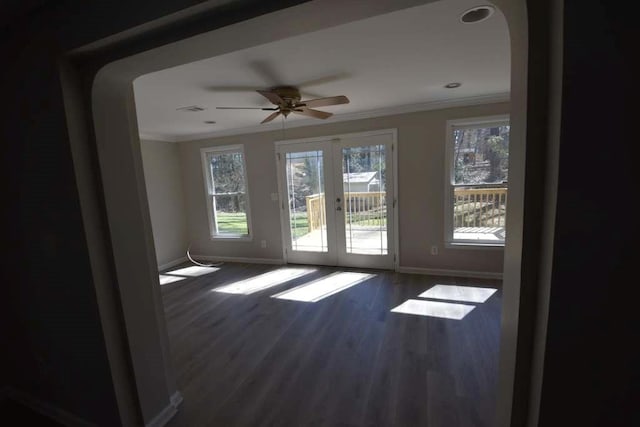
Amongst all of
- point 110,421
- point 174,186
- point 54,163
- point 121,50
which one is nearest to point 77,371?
point 110,421

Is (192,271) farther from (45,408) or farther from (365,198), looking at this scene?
(365,198)

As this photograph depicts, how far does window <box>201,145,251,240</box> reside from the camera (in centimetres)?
476

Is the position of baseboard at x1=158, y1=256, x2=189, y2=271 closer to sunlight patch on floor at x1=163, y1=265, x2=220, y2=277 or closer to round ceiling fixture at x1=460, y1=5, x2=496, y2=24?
sunlight patch on floor at x1=163, y1=265, x2=220, y2=277

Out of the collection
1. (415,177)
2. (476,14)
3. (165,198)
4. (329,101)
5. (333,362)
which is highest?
(476,14)

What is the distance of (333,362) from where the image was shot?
6.97 ft

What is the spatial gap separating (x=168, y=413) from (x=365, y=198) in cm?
324

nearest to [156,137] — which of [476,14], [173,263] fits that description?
[173,263]

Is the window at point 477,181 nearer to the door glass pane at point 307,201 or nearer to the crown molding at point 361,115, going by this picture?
the crown molding at point 361,115

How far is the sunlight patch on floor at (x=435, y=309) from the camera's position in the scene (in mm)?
2739

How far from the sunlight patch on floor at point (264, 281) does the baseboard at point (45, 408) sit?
1.95 metres

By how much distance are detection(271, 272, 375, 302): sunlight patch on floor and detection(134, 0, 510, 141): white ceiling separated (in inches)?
93.4

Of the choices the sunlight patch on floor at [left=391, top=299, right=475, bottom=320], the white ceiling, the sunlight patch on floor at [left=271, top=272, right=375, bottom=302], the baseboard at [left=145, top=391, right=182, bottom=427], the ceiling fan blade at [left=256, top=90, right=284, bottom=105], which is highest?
the white ceiling

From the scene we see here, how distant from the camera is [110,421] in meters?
1.50

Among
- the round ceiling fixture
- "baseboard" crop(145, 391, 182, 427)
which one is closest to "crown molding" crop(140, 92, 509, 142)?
the round ceiling fixture
